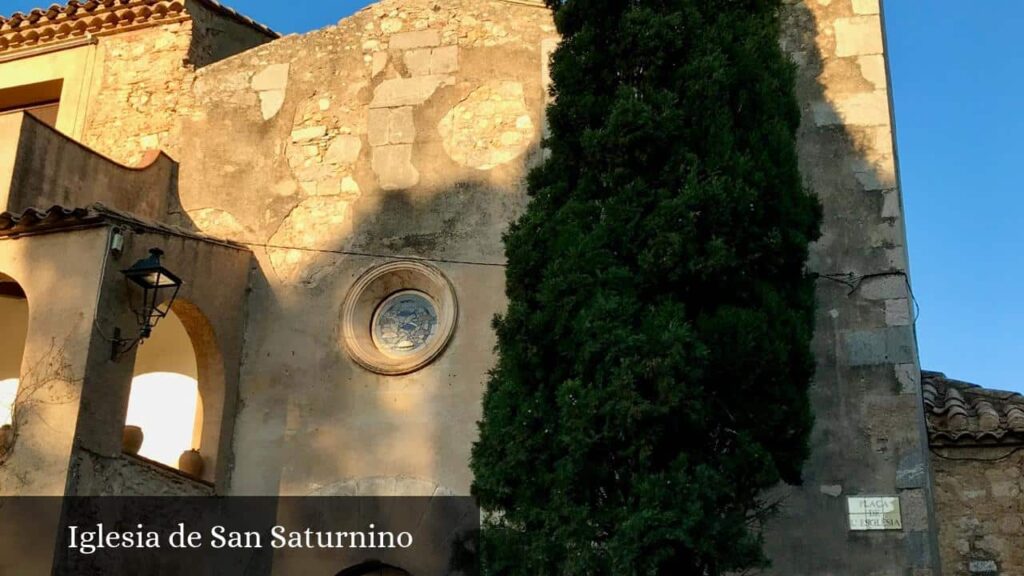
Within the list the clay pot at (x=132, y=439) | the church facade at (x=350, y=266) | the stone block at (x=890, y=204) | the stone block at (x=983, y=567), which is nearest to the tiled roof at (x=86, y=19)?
the church facade at (x=350, y=266)

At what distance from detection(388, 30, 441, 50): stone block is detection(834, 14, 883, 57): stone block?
3.66 metres

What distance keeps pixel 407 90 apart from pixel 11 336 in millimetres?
4556

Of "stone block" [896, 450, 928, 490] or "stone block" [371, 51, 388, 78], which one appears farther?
"stone block" [371, 51, 388, 78]

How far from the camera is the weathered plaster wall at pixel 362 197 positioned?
31.8 ft

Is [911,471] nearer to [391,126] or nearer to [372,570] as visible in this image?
[372,570]

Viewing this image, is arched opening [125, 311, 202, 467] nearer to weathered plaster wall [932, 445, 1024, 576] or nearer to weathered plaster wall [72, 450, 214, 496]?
weathered plaster wall [72, 450, 214, 496]

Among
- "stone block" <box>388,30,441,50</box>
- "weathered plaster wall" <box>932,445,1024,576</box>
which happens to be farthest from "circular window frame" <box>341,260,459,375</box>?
"weathered plaster wall" <box>932,445,1024,576</box>

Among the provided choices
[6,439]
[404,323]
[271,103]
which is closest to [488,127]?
[404,323]

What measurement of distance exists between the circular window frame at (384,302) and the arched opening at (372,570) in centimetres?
161

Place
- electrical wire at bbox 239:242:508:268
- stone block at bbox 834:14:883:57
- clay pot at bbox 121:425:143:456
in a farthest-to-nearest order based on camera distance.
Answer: electrical wire at bbox 239:242:508:268, stone block at bbox 834:14:883:57, clay pot at bbox 121:425:143:456

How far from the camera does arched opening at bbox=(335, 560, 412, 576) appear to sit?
9.41m

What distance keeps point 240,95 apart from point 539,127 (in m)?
3.09

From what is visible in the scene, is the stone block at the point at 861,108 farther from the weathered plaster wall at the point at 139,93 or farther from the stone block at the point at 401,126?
the weathered plaster wall at the point at 139,93

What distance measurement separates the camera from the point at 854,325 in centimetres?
896
